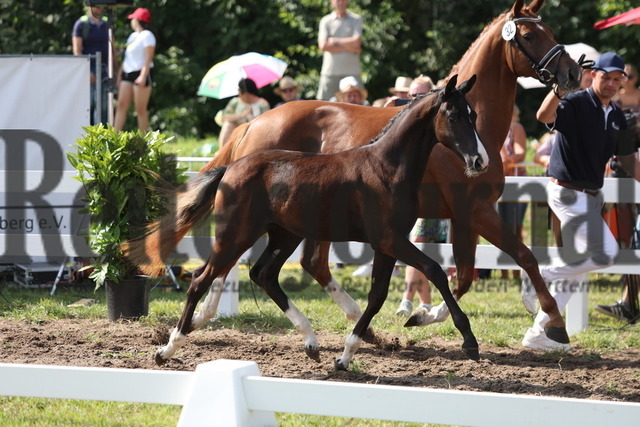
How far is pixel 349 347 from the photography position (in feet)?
19.3

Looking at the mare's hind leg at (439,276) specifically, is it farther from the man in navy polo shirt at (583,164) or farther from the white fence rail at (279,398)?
the white fence rail at (279,398)

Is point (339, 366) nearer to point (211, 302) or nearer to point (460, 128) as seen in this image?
point (211, 302)

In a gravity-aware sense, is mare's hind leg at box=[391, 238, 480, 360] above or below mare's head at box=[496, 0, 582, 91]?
below

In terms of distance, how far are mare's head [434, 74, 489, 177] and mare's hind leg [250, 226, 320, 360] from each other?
1.34 meters

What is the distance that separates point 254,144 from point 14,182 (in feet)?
9.24

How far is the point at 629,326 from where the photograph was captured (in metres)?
8.07

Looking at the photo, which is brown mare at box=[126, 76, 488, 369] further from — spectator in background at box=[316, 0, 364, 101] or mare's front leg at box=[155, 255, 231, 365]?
spectator in background at box=[316, 0, 364, 101]

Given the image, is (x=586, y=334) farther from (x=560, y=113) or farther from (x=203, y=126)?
(x=203, y=126)

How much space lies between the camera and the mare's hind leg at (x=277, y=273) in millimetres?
6121

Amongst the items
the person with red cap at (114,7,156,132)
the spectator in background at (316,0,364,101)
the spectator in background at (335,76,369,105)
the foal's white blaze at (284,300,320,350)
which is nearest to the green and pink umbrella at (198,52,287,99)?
the spectator in background at (316,0,364,101)

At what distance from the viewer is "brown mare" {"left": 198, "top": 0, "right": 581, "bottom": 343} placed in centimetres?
640

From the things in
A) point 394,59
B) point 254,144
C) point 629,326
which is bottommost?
point 629,326

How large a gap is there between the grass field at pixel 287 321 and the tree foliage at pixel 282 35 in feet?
27.3

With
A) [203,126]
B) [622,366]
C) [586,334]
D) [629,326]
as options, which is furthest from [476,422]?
[203,126]
